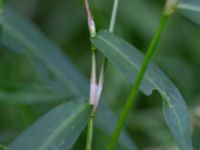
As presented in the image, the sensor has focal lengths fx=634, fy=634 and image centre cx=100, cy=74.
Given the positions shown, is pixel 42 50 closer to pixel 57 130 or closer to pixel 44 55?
pixel 44 55

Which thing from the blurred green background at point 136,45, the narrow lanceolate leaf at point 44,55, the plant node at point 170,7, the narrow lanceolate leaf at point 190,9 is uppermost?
the plant node at point 170,7

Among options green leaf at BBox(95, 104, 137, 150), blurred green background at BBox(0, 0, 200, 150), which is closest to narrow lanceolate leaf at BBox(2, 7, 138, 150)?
green leaf at BBox(95, 104, 137, 150)

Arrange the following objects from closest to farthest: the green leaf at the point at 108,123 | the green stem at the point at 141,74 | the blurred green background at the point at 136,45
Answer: the green stem at the point at 141,74, the green leaf at the point at 108,123, the blurred green background at the point at 136,45

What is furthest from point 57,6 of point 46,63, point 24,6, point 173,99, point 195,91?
point 173,99

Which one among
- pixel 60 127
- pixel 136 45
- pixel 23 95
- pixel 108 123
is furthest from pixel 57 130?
pixel 136 45

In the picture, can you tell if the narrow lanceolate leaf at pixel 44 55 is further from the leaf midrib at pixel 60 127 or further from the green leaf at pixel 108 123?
the leaf midrib at pixel 60 127

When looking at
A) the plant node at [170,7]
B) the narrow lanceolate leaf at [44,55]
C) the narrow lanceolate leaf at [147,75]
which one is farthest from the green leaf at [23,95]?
the plant node at [170,7]

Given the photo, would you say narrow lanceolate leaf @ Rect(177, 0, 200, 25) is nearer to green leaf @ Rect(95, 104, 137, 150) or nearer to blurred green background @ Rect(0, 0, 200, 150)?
green leaf @ Rect(95, 104, 137, 150)

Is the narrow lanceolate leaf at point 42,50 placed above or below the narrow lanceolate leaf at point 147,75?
below
